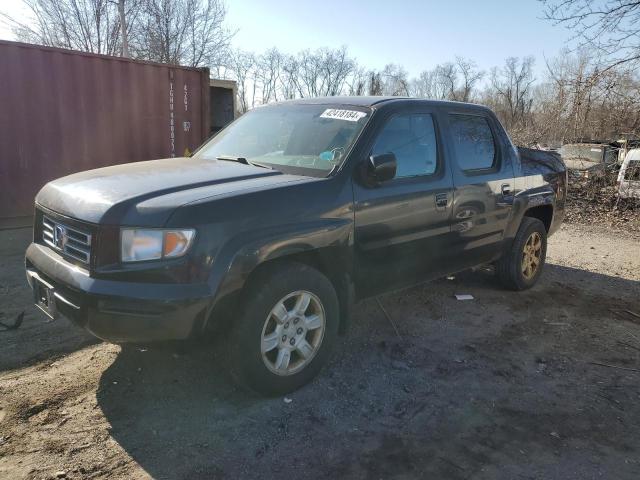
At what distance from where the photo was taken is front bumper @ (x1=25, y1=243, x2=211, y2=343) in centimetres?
254

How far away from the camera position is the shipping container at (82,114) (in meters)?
7.05

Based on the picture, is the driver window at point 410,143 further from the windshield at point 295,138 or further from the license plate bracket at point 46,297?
the license plate bracket at point 46,297

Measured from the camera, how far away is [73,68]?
24.3 feet

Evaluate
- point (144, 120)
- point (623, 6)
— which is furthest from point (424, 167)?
point (623, 6)

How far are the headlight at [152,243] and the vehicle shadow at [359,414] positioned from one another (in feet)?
1.82

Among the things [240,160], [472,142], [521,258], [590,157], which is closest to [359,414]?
[240,160]

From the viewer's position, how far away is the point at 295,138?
3725 millimetres

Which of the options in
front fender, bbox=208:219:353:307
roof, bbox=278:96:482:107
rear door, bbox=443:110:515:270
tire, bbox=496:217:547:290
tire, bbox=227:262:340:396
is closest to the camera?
front fender, bbox=208:219:353:307

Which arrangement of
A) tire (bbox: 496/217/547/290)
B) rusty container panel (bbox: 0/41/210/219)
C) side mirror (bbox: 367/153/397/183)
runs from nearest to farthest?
side mirror (bbox: 367/153/397/183) < tire (bbox: 496/217/547/290) < rusty container panel (bbox: 0/41/210/219)

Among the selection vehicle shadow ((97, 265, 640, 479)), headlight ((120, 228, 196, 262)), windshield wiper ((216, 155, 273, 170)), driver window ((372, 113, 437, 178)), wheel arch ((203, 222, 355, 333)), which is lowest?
vehicle shadow ((97, 265, 640, 479))

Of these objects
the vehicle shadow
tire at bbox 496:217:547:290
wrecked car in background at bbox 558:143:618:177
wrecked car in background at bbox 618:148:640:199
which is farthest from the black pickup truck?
wrecked car in background at bbox 558:143:618:177

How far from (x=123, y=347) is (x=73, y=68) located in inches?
213

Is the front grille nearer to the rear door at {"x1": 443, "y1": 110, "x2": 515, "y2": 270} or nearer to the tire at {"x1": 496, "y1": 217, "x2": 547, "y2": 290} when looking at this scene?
the rear door at {"x1": 443, "y1": 110, "x2": 515, "y2": 270}

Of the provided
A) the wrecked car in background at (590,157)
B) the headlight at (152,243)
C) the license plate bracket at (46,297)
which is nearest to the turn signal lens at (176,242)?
the headlight at (152,243)
